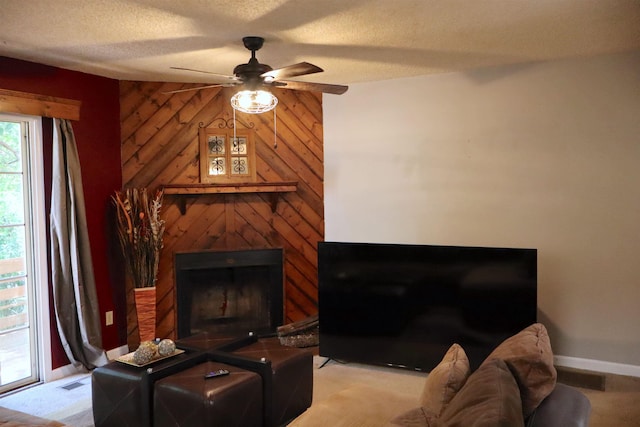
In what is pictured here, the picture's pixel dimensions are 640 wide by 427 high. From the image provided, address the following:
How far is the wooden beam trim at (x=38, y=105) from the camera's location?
369cm

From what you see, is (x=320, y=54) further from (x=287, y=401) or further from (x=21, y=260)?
(x=21, y=260)

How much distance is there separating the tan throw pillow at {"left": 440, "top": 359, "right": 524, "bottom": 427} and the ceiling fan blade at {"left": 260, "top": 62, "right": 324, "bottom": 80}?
1.89 meters

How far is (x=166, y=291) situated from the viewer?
190 inches

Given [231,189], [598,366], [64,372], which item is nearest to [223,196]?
[231,189]

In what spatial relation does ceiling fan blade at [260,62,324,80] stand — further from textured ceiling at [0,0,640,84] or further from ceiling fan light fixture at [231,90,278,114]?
textured ceiling at [0,0,640,84]

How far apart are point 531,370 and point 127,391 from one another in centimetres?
220

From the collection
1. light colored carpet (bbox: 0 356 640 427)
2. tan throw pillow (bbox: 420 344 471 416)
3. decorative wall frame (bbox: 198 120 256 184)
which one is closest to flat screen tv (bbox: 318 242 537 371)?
light colored carpet (bbox: 0 356 640 427)

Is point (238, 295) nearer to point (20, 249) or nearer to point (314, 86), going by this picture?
point (20, 249)

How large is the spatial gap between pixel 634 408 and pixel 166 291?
389cm

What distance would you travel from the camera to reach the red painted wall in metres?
4.18

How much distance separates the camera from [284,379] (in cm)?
315

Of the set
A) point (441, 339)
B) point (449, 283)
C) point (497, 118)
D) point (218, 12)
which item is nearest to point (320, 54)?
point (218, 12)

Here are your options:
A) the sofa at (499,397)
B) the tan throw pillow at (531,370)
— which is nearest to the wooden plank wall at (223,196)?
the sofa at (499,397)

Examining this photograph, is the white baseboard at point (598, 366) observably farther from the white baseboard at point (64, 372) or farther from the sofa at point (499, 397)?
the white baseboard at point (64, 372)
